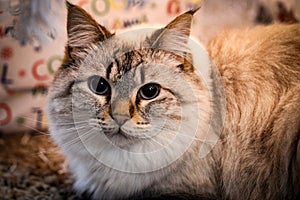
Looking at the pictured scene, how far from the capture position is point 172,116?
1.09 meters

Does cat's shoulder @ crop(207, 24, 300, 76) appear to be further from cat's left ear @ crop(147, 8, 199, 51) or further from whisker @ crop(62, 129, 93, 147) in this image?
whisker @ crop(62, 129, 93, 147)

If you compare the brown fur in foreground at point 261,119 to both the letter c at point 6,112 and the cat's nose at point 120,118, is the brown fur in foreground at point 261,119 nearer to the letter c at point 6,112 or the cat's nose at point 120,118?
the cat's nose at point 120,118

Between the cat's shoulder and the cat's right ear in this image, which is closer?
the cat's right ear

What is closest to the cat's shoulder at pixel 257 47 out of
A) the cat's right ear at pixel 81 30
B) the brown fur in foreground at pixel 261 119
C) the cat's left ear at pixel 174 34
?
the brown fur in foreground at pixel 261 119

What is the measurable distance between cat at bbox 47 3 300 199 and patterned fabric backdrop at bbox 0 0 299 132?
3 cm

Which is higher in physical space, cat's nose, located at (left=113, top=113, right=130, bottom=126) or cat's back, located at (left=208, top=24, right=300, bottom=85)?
cat's back, located at (left=208, top=24, right=300, bottom=85)

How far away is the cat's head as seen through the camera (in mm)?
1059

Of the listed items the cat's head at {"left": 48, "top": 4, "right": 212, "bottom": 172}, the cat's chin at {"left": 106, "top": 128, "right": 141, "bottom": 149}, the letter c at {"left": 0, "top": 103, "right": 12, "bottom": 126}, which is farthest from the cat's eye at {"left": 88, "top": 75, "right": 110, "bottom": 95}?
the letter c at {"left": 0, "top": 103, "right": 12, "bottom": 126}

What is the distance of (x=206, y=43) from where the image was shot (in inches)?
46.4

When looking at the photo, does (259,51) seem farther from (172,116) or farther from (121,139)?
(121,139)

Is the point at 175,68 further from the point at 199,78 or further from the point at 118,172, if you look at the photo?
the point at 118,172

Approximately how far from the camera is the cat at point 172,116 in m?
1.07

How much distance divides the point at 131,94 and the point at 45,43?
10.8 inches

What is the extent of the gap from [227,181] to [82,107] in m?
0.42
